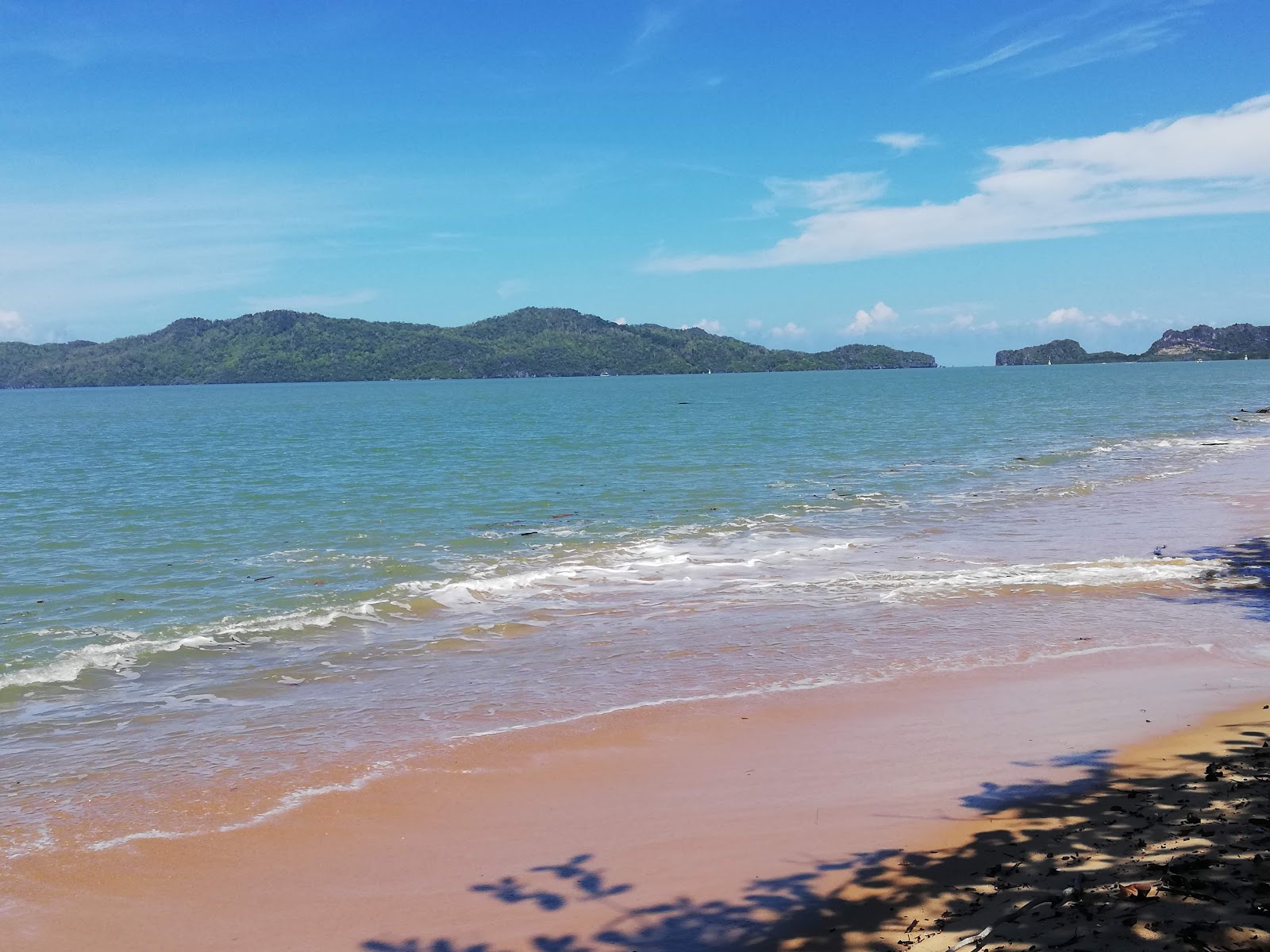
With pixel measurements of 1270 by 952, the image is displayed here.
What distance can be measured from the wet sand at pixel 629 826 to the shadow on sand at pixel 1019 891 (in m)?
0.04

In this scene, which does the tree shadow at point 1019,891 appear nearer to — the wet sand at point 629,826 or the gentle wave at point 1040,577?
the wet sand at point 629,826

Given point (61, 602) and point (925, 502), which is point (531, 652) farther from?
point (925, 502)

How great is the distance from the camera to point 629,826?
764 centimetres

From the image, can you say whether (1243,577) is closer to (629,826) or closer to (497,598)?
(497,598)

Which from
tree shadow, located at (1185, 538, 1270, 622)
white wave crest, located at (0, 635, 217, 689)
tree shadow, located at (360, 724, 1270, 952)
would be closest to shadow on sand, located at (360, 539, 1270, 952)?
tree shadow, located at (360, 724, 1270, 952)

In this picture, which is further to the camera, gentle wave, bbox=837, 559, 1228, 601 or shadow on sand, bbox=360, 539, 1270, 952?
gentle wave, bbox=837, 559, 1228, 601

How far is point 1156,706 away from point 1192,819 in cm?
375

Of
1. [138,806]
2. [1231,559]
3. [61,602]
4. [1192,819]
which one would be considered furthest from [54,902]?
[1231,559]

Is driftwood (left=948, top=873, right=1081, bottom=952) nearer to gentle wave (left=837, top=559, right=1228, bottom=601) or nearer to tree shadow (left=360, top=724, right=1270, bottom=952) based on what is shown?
tree shadow (left=360, top=724, right=1270, bottom=952)

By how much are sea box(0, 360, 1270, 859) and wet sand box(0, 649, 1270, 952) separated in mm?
710

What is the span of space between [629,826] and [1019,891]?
3025 millimetres

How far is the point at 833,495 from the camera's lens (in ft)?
93.1

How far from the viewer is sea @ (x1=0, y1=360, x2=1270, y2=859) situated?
10.0 meters

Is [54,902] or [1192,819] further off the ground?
[1192,819]
